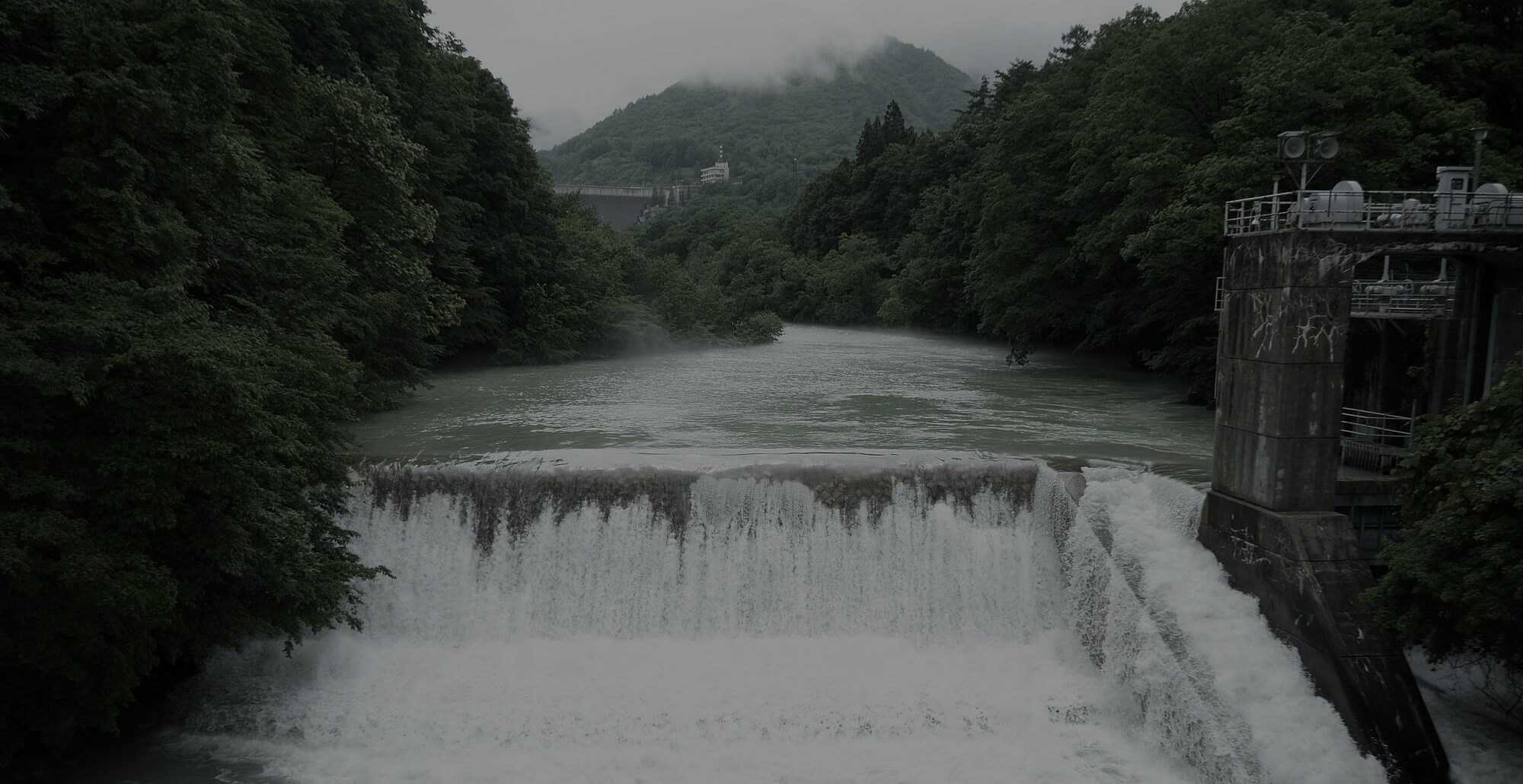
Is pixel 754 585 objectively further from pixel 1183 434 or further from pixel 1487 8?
pixel 1487 8

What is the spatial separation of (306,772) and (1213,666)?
1054 cm

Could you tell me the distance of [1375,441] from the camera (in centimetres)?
1556

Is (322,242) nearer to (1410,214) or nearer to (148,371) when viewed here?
(148,371)

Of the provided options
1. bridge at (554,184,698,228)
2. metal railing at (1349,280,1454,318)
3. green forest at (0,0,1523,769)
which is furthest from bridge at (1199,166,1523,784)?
bridge at (554,184,698,228)

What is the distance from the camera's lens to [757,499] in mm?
14695

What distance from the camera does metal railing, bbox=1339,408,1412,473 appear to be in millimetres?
14211

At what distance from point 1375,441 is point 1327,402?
3740 millimetres

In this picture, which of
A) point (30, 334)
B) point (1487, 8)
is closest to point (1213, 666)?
point (30, 334)

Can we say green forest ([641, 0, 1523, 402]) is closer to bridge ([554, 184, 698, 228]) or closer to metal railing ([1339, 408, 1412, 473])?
metal railing ([1339, 408, 1412, 473])

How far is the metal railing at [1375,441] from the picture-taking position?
1421cm

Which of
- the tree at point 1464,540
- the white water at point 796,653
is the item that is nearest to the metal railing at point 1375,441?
the tree at point 1464,540

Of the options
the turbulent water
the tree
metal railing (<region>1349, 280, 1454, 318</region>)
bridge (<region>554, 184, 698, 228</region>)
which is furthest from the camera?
bridge (<region>554, 184, 698, 228</region>)

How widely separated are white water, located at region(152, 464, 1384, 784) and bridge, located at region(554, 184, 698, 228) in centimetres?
11332

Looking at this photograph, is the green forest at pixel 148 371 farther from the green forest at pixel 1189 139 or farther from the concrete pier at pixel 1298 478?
the green forest at pixel 1189 139
